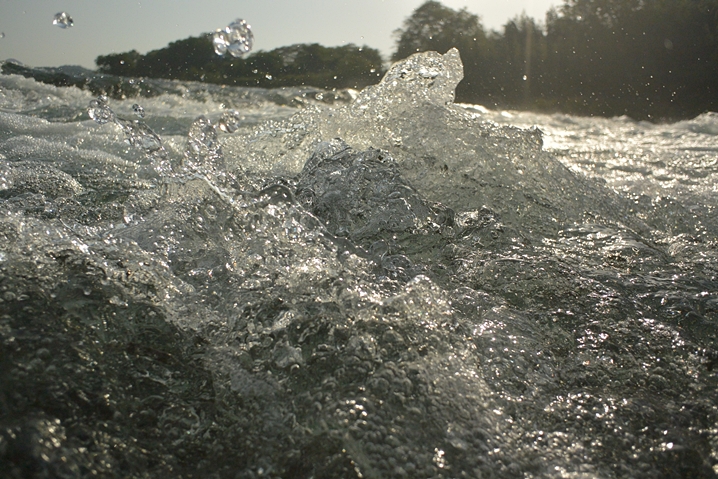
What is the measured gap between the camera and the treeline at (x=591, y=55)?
10328 mm

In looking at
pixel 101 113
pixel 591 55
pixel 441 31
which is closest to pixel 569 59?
pixel 591 55

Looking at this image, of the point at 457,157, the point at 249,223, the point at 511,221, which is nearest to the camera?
the point at 249,223

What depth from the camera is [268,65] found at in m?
8.52

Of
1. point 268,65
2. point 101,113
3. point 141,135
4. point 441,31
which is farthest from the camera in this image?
point 441,31

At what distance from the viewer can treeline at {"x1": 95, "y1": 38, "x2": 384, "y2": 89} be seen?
8211mm

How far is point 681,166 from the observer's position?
12.6 feet

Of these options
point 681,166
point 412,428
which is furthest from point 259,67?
point 412,428

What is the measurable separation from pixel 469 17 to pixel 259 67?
470cm

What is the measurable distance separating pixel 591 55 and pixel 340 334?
1248cm

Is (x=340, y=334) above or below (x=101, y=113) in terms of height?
below

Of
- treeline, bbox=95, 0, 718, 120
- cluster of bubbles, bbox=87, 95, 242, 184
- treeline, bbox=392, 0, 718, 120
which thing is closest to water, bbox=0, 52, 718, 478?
cluster of bubbles, bbox=87, 95, 242, 184

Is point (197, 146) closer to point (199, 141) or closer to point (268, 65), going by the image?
point (199, 141)

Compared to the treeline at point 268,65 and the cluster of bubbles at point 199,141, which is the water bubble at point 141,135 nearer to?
the cluster of bubbles at point 199,141

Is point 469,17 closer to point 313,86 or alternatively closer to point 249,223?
point 313,86
